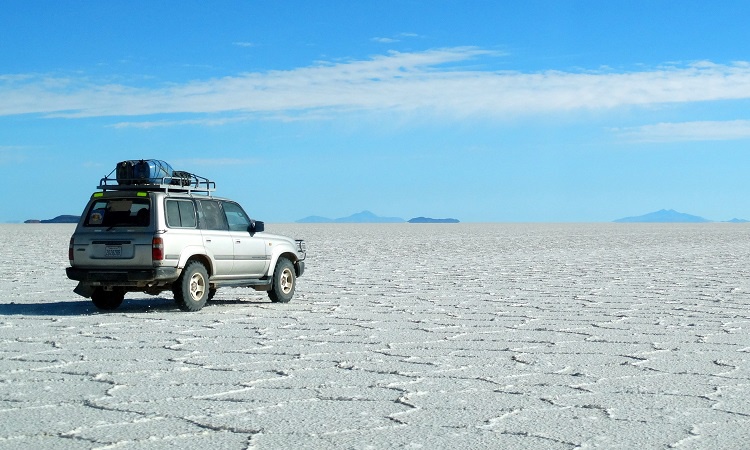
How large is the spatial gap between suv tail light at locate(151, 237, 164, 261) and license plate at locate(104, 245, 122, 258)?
0.49m

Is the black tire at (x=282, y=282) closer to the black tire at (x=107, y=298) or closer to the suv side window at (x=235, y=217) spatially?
the suv side window at (x=235, y=217)

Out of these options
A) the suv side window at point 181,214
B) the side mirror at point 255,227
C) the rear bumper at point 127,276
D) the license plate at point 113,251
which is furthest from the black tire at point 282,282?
the license plate at point 113,251

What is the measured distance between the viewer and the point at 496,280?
65.3 feet

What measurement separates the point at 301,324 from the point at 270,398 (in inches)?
189

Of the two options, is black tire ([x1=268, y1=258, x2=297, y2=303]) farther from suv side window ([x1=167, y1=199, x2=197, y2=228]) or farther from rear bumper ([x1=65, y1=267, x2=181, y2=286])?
rear bumper ([x1=65, y1=267, x2=181, y2=286])

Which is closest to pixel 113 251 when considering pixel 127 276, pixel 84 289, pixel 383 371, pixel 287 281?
pixel 127 276

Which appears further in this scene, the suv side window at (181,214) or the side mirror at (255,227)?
the side mirror at (255,227)

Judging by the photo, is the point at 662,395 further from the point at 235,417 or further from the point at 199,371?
the point at 199,371

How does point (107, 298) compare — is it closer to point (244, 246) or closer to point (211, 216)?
point (211, 216)

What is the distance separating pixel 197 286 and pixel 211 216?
43.6 inches

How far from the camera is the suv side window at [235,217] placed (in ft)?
48.5

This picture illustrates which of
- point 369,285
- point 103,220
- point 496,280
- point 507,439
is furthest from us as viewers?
point 496,280

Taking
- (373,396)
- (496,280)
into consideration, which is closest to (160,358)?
(373,396)

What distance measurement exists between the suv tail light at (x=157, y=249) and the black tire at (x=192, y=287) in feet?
1.69
